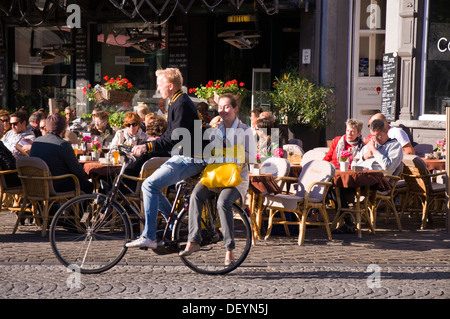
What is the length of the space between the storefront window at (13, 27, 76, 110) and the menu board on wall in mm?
3107

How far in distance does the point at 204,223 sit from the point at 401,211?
4.35 meters

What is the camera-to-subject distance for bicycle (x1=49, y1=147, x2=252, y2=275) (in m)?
6.81

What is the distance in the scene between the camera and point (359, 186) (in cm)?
916

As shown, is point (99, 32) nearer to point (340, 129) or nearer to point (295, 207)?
point (340, 129)

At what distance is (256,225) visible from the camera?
29.5 ft

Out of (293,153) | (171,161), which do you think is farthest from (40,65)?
(171,161)

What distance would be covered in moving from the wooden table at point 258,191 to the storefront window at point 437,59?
22.5 ft

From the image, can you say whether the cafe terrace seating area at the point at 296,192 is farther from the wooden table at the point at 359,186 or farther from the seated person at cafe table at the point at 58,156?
the seated person at cafe table at the point at 58,156

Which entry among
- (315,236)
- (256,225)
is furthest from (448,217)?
(256,225)

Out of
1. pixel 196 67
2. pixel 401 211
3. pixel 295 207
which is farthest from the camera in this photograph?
pixel 196 67

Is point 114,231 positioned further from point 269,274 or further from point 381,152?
point 381,152

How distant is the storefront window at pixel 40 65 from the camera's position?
21203mm

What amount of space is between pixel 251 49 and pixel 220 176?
12432 mm

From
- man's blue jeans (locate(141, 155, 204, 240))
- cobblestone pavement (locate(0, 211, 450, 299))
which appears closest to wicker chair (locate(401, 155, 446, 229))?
cobblestone pavement (locate(0, 211, 450, 299))
